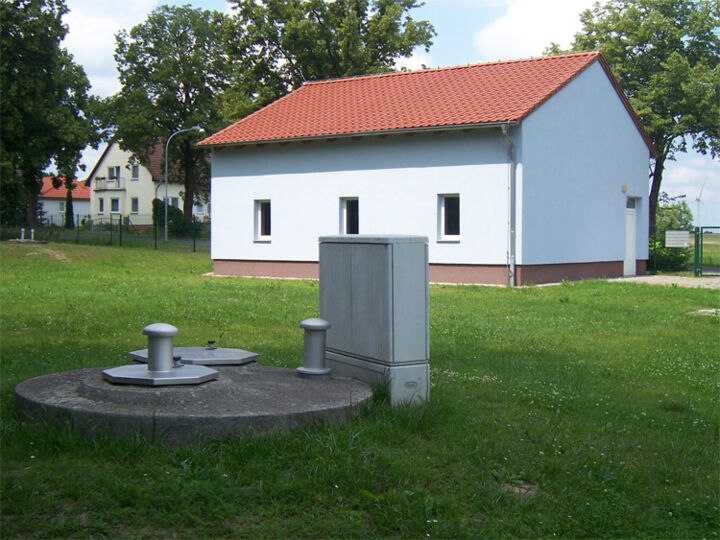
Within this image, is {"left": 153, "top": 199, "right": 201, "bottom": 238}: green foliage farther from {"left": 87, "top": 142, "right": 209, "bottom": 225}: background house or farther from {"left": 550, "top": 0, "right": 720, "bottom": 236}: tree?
{"left": 550, "top": 0, "right": 720, "bottom": 236}: tree

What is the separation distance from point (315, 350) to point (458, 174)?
17.6 meters

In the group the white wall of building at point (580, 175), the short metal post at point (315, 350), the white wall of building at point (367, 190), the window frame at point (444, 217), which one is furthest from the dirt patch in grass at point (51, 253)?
the short metal post at point (315, 350)

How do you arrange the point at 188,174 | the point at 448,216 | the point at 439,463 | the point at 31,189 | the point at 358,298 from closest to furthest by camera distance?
1. the point at 439,463
2. the point at 358,298
3. the point at 448,216
4. the point at 31,189
5. the point at 188,174

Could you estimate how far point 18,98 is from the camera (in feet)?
132

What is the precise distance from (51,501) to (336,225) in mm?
21676

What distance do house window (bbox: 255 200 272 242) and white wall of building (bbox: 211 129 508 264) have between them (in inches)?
8.8

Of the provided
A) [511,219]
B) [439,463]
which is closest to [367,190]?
[511,219]

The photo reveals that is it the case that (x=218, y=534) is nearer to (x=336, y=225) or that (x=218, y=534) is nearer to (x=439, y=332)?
(x=439, y=332)

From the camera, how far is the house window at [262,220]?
27891 millimetres

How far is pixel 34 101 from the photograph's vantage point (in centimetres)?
4094

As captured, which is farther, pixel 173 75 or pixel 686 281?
pixel 173 75

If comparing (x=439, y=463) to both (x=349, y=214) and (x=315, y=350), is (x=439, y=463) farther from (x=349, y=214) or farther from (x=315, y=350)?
(x=349, y=214)

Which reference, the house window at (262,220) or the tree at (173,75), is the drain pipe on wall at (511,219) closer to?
the house window at (262,220)

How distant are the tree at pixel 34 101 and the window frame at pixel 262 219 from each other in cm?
1685
